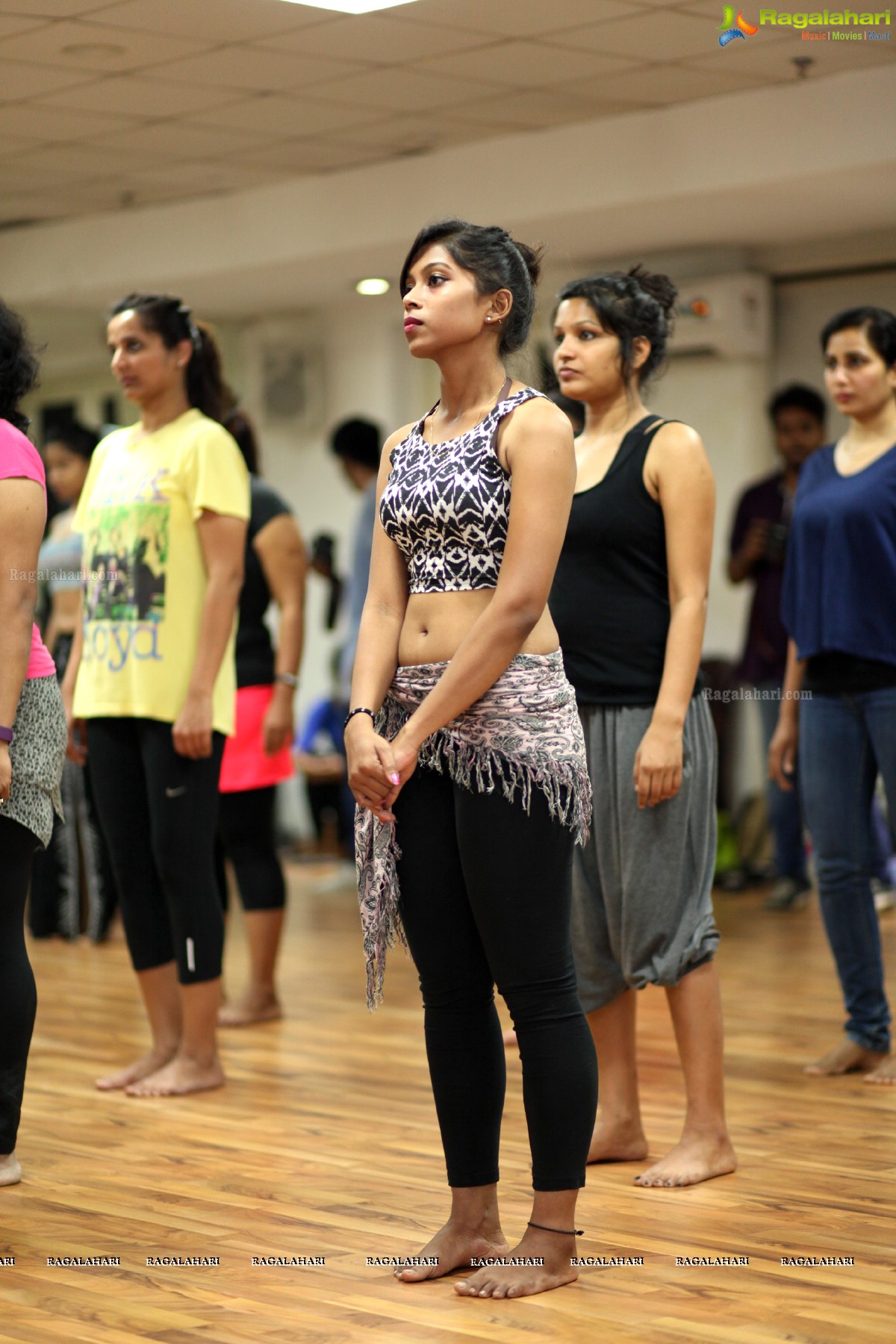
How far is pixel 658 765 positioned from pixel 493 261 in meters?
0.91

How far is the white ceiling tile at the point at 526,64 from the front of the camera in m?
5.48

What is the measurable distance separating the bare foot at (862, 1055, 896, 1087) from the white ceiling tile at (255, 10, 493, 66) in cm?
320

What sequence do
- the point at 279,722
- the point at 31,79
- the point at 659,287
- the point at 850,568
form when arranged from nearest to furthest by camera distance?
1. the point at 659,287
2. the point at 850,568
3. the point at 279,722
4. the point at 31,79

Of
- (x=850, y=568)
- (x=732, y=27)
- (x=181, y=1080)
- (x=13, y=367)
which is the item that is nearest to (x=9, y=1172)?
(x=181, y=1080)

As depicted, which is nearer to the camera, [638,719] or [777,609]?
[638,719]

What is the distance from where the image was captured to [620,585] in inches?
121

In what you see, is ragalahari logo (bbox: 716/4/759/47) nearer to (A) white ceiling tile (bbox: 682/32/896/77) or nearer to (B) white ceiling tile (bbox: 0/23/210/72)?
(A) white ceiling tile (bbox: 682/32/896/77)

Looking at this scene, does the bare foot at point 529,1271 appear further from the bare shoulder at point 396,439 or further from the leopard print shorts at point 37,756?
the bare shoulder at point 396,439

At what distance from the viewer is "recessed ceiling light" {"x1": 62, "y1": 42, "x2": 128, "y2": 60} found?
5406 mm

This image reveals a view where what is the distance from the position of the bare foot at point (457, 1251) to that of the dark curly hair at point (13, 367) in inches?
59.8

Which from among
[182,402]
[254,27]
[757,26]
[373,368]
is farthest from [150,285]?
[182,402]

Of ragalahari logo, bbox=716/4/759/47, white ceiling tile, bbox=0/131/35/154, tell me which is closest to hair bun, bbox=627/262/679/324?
ragalahari logo, bbox=716/4/759/47

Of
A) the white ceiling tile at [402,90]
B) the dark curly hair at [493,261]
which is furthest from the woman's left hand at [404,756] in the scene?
the white ceiling tile at [402,90]

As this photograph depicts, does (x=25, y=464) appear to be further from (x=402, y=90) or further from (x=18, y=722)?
(x=402, y=90)
